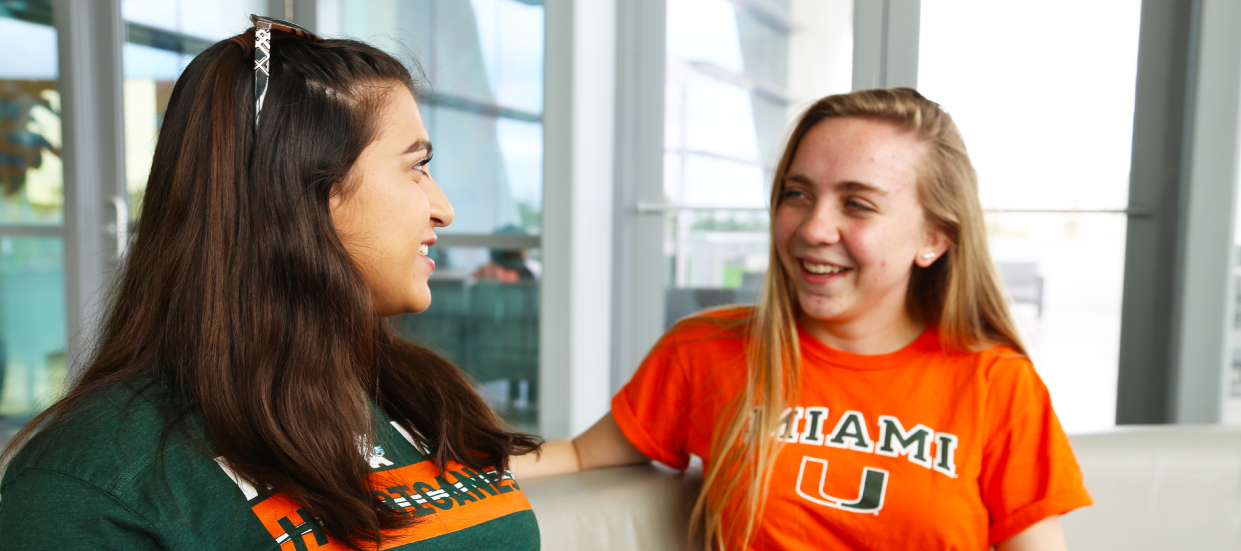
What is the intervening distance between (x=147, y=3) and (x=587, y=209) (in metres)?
2.27

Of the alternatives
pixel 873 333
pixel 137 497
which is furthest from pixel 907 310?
pixel 137 497

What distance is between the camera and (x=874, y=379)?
121 centimetres

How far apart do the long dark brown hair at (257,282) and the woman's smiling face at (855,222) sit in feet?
2.24

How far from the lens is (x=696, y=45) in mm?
2529

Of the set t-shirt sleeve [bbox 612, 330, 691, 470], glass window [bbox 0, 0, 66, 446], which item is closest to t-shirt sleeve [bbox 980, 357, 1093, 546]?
t-shirt sleeve [bbox 612, 330, 691, 470]

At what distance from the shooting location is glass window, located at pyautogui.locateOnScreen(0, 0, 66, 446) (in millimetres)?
3354

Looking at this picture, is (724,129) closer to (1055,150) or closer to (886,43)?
(886,43)

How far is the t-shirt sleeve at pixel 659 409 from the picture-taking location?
4.33ft

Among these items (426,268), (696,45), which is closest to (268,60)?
(426,268)

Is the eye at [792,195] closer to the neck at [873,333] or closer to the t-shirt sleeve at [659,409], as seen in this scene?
the neck at [873,333]

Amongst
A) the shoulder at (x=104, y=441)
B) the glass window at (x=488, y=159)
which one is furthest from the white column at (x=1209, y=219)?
the shoulder at (x=104, y=441)

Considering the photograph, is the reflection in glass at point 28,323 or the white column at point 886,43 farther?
the reflection in glass at point 28,323

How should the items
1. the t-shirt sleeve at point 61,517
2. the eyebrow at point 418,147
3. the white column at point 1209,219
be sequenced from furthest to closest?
the white column at point 1209,219, the eyebrow at point 418,147, the t-shirt sleeve at point 61,517

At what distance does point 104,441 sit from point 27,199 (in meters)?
3.56
